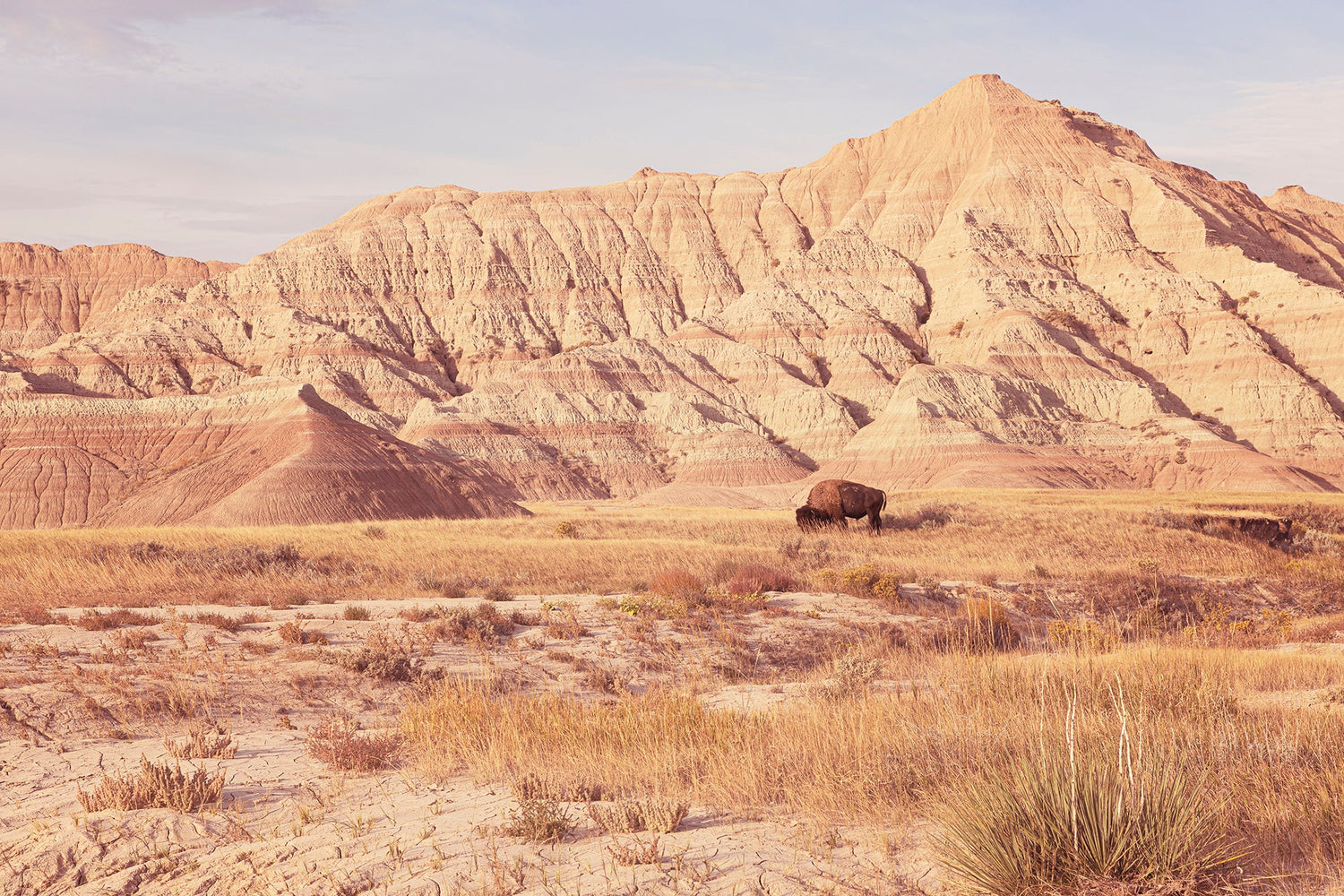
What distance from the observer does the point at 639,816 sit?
22.3ft

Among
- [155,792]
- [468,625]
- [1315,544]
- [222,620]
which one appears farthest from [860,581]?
[1315,544]

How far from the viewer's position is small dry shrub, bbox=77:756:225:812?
736 cm

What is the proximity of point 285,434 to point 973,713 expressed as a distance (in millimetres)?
57428

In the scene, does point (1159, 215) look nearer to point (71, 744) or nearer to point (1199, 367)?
point (1199, 367)

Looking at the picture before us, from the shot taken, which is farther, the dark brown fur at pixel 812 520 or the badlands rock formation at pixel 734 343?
the badlands rock formation at pixel 734 343

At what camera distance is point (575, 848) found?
6418mm

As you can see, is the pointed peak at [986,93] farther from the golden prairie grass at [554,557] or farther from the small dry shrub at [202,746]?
the small dry shrub at [202,746]

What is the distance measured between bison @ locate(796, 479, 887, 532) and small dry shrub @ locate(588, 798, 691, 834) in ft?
105

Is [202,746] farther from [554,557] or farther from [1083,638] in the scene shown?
[554,557]

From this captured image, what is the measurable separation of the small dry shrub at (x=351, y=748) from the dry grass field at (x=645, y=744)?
0.03 meters

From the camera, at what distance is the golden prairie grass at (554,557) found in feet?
67.0

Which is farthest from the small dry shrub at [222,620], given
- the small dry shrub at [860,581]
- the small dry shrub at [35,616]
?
the small dry shrub at [860,581]

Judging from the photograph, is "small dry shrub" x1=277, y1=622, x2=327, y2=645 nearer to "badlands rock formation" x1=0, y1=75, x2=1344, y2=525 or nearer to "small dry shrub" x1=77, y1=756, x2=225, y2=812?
"small dry shrub" x1=77, y1=756, x2=225, y2=812

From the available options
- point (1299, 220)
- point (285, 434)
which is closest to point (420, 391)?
point (285, 434)
